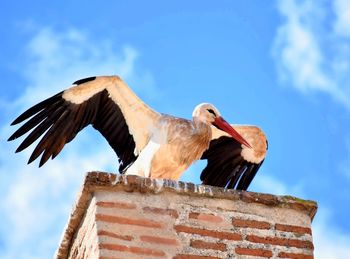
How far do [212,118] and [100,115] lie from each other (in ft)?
3.86

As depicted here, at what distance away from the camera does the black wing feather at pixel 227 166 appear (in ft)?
31.3

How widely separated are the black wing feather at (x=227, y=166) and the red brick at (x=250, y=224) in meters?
4.14

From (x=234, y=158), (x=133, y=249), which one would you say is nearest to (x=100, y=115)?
(x=234, y=158)

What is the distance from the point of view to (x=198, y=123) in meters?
9.10

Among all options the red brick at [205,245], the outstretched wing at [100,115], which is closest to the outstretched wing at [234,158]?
the outstretched wing at [100,115]

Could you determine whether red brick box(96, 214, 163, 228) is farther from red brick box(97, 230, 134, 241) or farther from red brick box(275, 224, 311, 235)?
red brick box(275, 224, 311, 235)

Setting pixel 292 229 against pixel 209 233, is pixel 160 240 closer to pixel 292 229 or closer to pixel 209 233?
pixel 209 233

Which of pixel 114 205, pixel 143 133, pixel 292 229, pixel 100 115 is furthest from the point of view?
pixel 100 115

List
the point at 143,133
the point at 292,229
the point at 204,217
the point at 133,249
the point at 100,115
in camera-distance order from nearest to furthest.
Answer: the point at 133,249 < the point at 204,217 < the point at 292,229 < the point at 143,133 < the point at 100,115

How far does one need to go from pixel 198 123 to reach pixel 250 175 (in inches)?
37.1

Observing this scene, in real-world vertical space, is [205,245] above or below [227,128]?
below

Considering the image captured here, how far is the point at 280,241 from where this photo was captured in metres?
5.21

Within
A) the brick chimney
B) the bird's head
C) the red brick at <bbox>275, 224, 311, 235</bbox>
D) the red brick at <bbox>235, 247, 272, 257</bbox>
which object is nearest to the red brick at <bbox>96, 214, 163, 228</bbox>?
the brick chimney

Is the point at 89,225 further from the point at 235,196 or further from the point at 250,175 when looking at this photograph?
the point at 250,175
